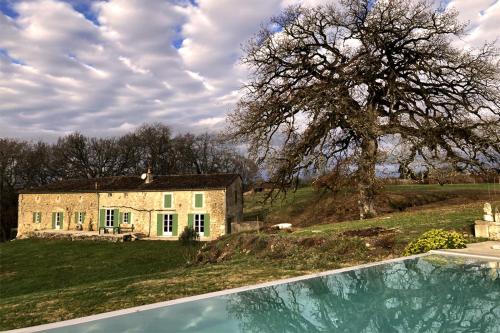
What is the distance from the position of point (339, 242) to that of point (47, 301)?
9045mm

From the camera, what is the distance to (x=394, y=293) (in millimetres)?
7246

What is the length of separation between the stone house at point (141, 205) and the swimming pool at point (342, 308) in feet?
79.9

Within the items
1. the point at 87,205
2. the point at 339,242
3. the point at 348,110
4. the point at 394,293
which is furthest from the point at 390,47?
the point at 87,205

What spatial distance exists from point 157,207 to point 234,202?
682cm

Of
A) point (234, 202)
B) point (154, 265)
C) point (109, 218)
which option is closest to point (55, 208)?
point (109, 218)

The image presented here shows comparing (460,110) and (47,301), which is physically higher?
(460,110)

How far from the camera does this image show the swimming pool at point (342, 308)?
18.5 ft

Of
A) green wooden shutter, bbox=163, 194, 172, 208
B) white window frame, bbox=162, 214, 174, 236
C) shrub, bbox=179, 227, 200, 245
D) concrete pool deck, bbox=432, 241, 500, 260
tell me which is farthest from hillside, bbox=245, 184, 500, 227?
concrete pool deck, bbox=432, 241, 500, 260

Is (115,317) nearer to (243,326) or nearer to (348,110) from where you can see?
(243,326)

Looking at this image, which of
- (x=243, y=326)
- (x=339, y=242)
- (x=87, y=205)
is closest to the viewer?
(x=243, y=326)

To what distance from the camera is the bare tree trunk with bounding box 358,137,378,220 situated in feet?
64.5

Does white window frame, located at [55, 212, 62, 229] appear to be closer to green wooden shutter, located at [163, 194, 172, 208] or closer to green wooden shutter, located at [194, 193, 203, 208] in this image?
green wooden shutter, located at [163, 194, 172, 208]

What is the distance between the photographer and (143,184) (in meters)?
35.5

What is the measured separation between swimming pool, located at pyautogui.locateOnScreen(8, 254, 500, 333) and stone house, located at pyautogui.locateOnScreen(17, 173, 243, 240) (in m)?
24.3
